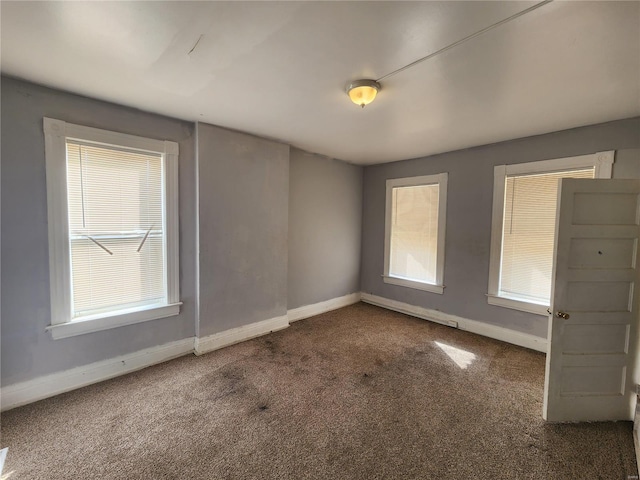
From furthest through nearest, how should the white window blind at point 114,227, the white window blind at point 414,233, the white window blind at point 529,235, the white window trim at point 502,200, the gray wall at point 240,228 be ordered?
the white window blind at point 414,233 < the white window blind at point 529,235 < the gray wall at point 240,228 < the white window trim at point 502,200 < the white window blind at point 114,227

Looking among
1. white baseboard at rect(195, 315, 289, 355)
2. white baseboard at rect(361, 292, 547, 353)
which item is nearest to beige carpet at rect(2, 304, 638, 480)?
white baseboard at rect(195, 315, 289, 355)

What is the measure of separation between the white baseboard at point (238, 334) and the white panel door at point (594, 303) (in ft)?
9.07

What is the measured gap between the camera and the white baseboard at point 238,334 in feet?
9.77

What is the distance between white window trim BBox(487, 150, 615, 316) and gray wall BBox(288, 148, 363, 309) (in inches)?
83.4

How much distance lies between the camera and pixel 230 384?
7.95 feet

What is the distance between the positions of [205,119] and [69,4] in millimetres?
1485

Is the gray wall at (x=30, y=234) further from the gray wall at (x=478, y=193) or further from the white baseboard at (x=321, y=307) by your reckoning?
the gray wall at (x=478, y=193)

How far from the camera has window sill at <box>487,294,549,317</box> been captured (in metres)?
3.08

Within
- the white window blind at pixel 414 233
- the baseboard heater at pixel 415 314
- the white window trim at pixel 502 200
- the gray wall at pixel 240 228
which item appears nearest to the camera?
the white window trim at pixel 502 200

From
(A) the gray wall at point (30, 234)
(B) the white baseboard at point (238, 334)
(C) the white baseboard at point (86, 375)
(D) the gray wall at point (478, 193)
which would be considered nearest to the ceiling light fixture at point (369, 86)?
(A) the gray wall at point (30, 234)

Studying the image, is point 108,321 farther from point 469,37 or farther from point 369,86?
point 469,37

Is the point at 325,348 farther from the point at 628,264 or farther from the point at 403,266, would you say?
the point at 628,264

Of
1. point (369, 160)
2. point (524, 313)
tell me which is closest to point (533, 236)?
point (524, 313)

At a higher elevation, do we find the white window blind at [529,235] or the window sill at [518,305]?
the white window blind at [529,235]
